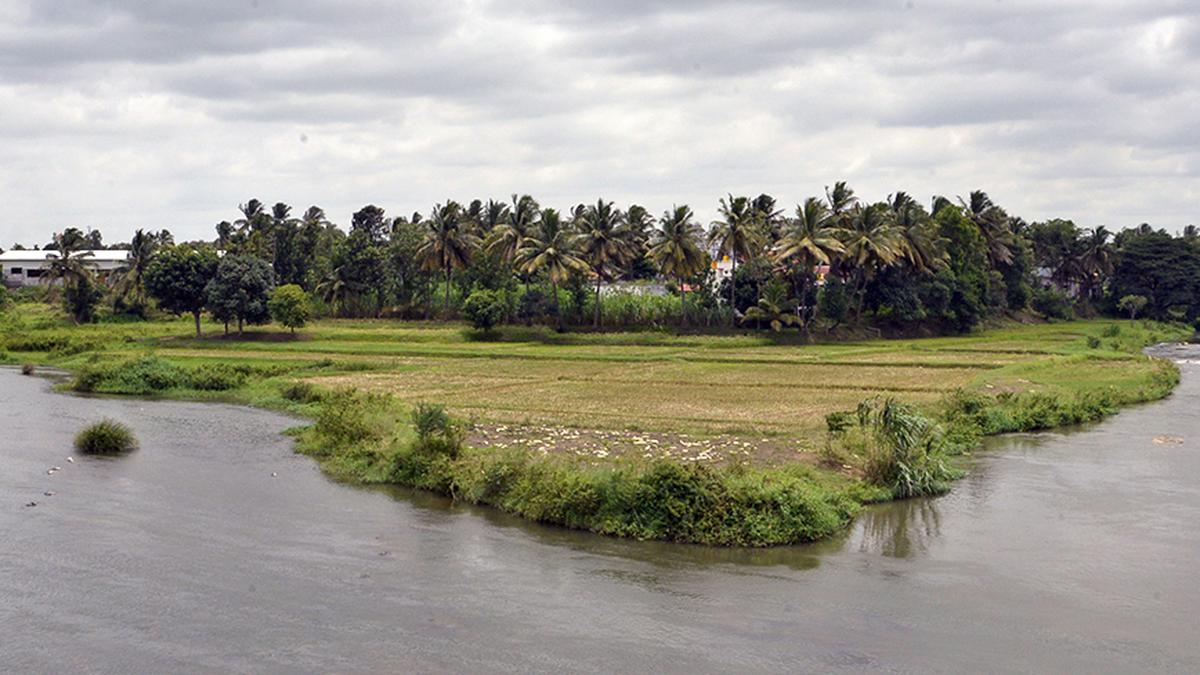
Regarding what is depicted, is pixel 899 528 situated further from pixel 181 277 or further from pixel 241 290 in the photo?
pixel 181 277

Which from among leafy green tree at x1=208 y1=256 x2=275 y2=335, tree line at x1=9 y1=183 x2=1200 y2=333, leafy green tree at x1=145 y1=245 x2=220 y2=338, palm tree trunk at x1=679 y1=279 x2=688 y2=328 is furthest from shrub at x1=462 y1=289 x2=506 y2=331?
leafy green tree at x1=145 y1=245 x2=220 y2=338

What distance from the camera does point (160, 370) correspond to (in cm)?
4619

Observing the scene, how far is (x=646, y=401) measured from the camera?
3853cm

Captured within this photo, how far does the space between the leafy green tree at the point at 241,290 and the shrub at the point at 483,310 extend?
12.0 meters

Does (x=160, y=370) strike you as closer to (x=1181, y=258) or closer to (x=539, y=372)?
(x=539, y=372)

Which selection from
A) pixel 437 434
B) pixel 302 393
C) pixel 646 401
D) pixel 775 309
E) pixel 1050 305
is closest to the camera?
pixel 437 434

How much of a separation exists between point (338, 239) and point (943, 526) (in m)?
71.2

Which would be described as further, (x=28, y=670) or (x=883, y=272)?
(x=883, y=272)

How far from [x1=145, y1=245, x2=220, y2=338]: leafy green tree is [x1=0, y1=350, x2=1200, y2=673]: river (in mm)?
42010

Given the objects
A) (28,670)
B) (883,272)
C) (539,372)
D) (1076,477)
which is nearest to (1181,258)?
(883,272)

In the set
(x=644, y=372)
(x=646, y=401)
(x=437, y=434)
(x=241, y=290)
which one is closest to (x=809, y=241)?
(x=644, y=372)

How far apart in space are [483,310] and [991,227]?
43.6 metres

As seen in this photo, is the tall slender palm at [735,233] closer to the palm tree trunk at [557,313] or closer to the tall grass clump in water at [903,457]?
the palm tree trunk at [557,313]

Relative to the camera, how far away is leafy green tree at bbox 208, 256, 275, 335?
64.6m
